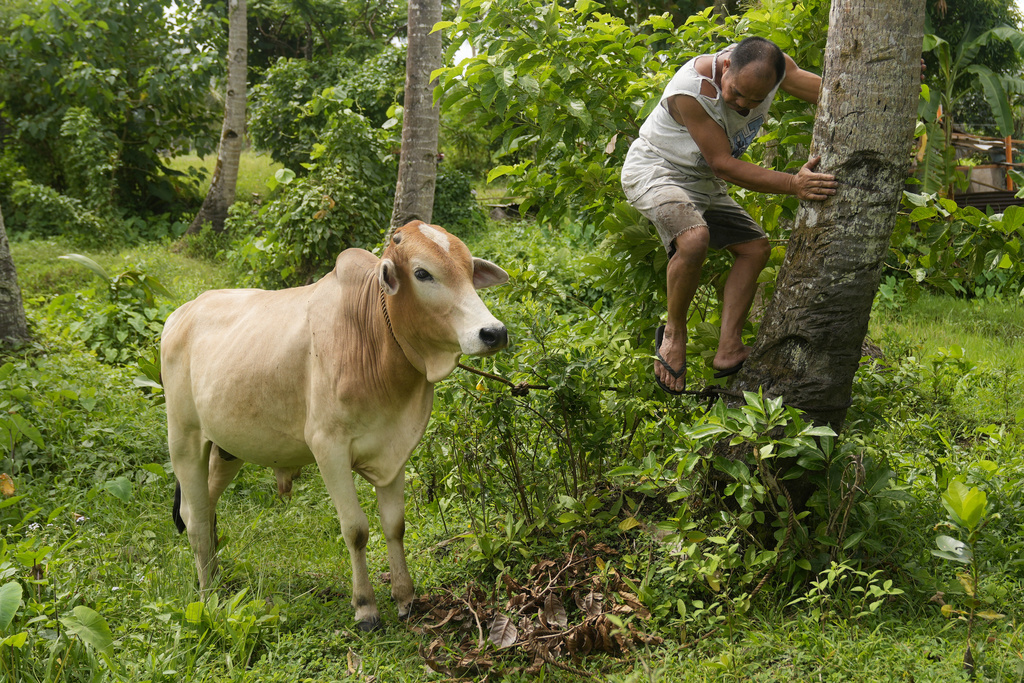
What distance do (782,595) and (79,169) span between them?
1195 cm

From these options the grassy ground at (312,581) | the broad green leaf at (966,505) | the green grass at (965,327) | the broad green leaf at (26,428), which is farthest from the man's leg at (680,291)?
the green grass at (965,327)

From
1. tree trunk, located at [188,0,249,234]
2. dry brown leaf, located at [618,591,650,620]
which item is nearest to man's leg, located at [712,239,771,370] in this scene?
dry brown leaf, located at [618,591,650,620]

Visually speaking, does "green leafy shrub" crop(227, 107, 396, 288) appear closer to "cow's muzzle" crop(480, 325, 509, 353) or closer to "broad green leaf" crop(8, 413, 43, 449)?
→ "broad green leaf" crop(8, 413, 43, 449)

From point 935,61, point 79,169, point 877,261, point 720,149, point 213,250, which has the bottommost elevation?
point 213,250

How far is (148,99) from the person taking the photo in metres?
12.5

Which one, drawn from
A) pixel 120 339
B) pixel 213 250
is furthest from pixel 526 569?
pixel 213 250

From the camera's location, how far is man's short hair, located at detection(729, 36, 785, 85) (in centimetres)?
313

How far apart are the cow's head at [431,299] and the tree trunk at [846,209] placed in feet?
4.12

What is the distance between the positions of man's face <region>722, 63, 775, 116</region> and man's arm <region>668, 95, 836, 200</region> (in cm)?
12

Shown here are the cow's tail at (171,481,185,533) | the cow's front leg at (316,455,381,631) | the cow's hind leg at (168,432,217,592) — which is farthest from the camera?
the cow's tail at (171,481,185,533)

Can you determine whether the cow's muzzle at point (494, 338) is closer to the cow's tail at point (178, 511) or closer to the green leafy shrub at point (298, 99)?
the cow's tail at point (178, 511)

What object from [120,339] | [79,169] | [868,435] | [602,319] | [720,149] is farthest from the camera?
[79,169]

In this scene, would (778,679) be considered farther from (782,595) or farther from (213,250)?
(213,250)

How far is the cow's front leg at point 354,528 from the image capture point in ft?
10.5
